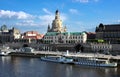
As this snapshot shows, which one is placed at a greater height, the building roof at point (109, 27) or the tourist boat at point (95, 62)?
the building roof at point (109, 27)

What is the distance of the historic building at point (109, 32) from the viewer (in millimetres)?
110750

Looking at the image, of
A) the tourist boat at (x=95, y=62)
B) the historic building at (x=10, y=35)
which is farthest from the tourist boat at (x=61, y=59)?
the historic building at (x=10, y=35)

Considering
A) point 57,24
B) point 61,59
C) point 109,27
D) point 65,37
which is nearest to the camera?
point 61,59

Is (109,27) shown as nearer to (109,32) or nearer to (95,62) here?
(109,32)

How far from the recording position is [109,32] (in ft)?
369

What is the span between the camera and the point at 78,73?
162 feet

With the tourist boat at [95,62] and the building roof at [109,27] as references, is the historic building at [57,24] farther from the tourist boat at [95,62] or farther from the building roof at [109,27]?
the tourist boat at [95,62]

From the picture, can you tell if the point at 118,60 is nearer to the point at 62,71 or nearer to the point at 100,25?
the point at 62,71

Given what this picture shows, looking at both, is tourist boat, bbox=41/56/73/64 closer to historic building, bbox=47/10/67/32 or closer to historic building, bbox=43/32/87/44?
historic building, bbox=43/32/87/44

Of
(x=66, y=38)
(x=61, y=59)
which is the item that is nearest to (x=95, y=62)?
(x=61, y=59)

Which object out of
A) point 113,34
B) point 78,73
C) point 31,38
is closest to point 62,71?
point 78,73

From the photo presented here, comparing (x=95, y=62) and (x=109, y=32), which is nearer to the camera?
(x=95, y=62)

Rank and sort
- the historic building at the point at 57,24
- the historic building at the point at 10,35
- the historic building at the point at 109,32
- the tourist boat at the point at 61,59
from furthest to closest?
the historic building at the point at 10,35 → the historic building at the point at 57,24 → the historic building at the point at 109,32 → the tourist boat at the point at 61,59

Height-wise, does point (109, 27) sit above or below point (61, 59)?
above
